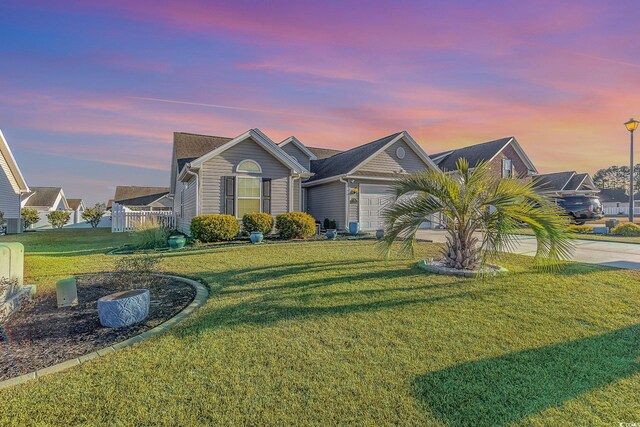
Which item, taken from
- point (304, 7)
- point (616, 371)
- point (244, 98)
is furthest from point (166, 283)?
point (244, 98)

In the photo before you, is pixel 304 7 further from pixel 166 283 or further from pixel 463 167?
pixel 166 283

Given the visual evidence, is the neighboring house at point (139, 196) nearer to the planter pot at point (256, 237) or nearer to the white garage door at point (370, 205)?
the white garage door at point (370, 205)

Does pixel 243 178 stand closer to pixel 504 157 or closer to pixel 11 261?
pixel 11 261

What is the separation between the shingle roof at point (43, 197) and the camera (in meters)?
38.7

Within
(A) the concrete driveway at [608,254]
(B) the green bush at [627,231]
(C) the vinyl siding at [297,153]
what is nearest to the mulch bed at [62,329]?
(A) the concrete driveway at [608,254]

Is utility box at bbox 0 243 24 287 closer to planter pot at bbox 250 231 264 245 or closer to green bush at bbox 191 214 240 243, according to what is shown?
green bush at bbox 191 214 240 243

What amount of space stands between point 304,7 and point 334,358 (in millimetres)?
8871

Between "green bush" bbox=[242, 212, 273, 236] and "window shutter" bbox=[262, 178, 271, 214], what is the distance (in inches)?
34.0

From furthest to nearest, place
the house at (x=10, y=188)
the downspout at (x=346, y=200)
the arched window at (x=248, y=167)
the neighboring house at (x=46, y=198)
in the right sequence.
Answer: the neighboring house at (x=46, y=198) < the house at (x=10, y=188) < the downspout at (x=346, y=200) < the arched window at (x=248, y=167)

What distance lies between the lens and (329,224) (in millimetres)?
16750

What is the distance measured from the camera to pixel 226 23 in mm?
8539

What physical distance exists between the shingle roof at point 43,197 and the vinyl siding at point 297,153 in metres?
37.8

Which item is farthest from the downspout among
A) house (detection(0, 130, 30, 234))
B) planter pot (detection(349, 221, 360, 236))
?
house (detection(0, 130, 30, 234))

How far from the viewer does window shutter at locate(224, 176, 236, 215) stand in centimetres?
1270
